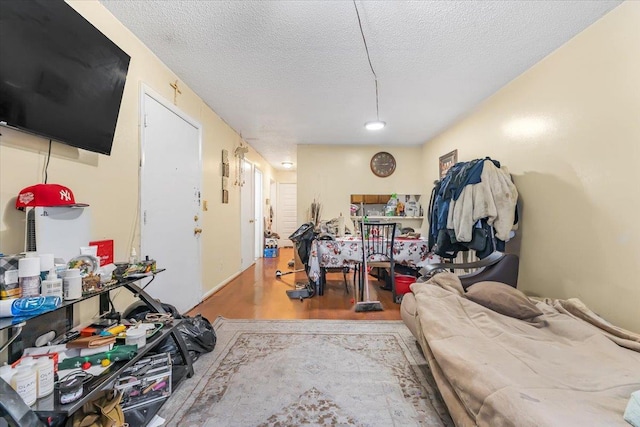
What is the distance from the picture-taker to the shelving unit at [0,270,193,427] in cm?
96

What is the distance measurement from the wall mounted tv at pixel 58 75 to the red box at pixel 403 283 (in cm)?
318

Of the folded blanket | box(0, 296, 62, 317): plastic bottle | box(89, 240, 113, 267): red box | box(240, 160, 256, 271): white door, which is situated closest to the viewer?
the folded blanket

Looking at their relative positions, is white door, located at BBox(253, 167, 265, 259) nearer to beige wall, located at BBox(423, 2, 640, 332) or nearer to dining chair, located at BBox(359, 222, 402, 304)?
dining chair, located at BBox(359, 222, 402, 304)

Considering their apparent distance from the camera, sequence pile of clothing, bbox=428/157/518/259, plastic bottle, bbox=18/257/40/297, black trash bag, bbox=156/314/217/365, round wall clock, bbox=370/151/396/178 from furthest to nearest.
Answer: round wall clock, bbox=370/151/396/178, pile of clothing, bbox=428/157/518/259, black trash bag, bbox=156/314/217/365, plastic bottle, bbox=18/257/40/297

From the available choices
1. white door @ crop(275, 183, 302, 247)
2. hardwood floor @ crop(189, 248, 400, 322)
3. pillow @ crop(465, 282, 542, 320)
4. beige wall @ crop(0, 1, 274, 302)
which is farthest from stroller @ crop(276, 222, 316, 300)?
white door @ crop(275, 183, 302, 247)

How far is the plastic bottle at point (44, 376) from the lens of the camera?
1.01m

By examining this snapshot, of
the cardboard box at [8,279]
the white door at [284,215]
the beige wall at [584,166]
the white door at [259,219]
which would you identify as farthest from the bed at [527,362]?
the white door at [284,215]

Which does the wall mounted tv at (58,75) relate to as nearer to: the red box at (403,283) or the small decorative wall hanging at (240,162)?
the small decorative wall hanging at (240,162)

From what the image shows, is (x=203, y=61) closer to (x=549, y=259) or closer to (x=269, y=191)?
(x=549, y=259)

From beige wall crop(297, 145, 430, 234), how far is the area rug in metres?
3.23

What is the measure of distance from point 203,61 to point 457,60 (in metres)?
2.32

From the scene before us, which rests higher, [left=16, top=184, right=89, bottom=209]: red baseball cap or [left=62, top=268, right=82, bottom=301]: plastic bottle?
[left=16, top=184, right=89, bottom=209]: red baseball cap

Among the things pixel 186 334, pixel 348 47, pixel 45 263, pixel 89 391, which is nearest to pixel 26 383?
pixel 89 391

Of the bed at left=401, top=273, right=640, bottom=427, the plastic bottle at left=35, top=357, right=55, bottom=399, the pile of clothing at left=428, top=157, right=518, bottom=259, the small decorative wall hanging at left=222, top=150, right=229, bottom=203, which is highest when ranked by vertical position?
the small decorative wall hanging at left=222, top=150, right=229, bottom=203
